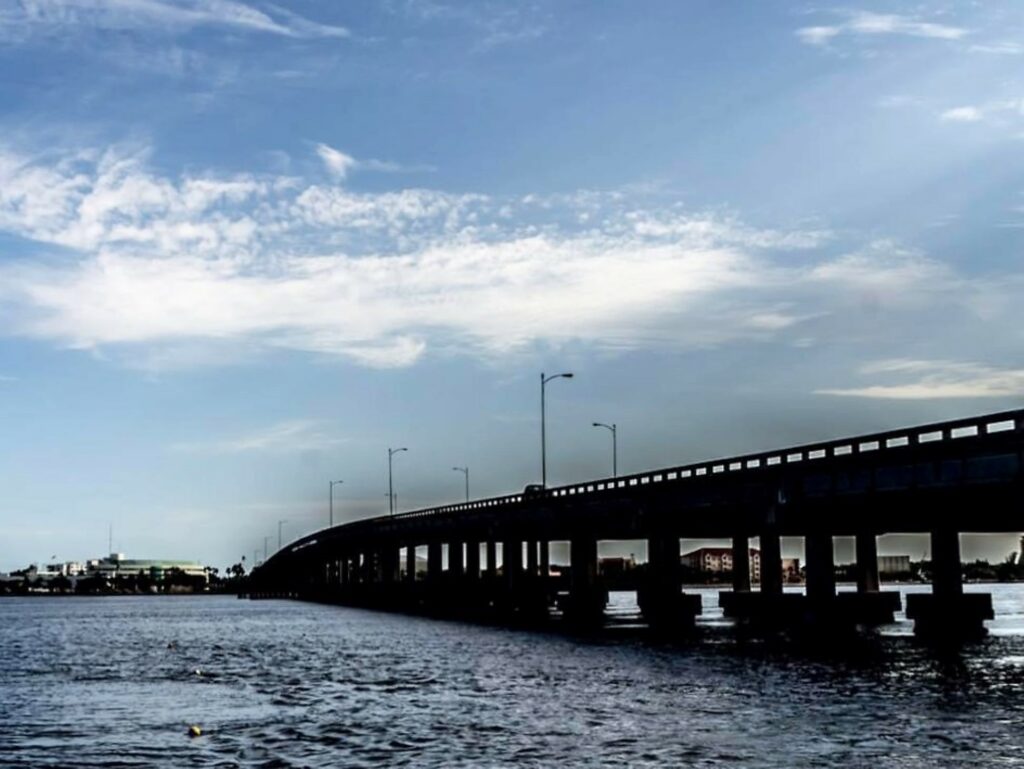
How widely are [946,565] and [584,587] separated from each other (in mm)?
40080

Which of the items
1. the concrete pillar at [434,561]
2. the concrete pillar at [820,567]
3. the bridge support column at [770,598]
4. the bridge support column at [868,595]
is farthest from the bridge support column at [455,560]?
the concrete pillar at [820,567]

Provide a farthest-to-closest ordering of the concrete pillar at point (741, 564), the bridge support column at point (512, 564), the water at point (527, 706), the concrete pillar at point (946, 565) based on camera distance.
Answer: the bridge support column at point (512, 564), the concrete pillar at point (741, 564), the concrete pillar at point (946, 565), the water at point (527, 706)

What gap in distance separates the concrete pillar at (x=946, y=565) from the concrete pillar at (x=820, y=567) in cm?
627

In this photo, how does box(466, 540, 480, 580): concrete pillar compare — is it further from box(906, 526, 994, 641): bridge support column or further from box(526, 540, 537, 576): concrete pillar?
box(906, 526, 994, 641): bridge support column

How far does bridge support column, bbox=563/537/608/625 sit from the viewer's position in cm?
11612

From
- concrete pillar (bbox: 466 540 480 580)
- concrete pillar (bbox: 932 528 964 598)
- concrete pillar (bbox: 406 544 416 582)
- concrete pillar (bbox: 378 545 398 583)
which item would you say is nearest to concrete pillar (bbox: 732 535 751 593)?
concrete pillar (bbox: 932 528 964 598)

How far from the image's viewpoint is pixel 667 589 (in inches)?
4077

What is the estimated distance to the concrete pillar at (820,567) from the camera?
88000mm

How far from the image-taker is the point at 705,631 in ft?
304

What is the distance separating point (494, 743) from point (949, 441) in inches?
1402

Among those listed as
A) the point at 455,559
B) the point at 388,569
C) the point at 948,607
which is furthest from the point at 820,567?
the point at 388,569

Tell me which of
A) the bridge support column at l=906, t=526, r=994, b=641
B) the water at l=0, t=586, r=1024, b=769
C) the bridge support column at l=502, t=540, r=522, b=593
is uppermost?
the bridge support column at l=502, t=540, r=522, b=593

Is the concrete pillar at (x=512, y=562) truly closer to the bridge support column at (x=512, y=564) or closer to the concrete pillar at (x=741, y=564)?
the bridge support column at (x=512, y=564)

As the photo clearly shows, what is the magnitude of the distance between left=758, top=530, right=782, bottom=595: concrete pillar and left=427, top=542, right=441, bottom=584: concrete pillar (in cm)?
6978
